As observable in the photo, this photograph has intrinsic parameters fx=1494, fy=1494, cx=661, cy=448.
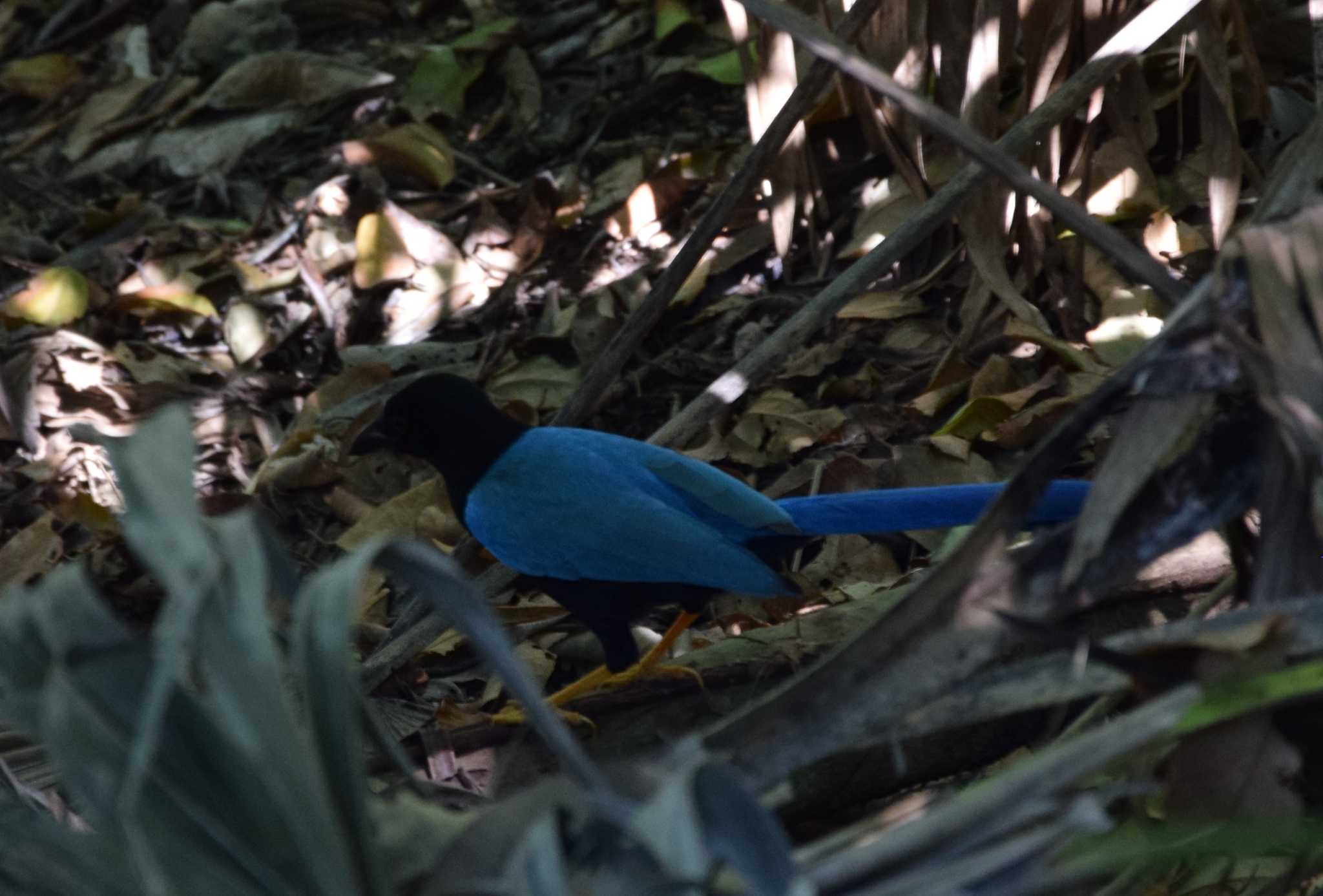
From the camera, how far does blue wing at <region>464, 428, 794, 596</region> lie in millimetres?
3166

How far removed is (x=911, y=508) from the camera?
2881 mm

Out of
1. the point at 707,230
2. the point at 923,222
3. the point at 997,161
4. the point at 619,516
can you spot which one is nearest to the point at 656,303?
the point at 707,230

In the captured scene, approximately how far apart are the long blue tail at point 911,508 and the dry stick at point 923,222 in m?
0.41

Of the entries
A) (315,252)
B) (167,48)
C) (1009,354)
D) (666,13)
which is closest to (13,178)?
(167,48)

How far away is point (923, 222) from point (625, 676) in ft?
3.84

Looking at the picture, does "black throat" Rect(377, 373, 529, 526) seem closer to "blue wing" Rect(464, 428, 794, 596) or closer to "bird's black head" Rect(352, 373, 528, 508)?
"bird's black head" Rect(352, 373, 528, 508)

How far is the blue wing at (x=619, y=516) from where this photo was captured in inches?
125

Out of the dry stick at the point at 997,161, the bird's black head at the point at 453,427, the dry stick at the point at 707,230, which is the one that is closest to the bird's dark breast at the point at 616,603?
the bird's black head at the point at 453,427

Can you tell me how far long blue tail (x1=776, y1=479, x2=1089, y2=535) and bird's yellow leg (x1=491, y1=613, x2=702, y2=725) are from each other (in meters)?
0.46

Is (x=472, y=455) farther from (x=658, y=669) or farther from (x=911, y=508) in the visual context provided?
(x=911, y=508)

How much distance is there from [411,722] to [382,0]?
13.9ft

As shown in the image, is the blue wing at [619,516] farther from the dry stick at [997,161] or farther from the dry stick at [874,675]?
the dry stick at [874,675]

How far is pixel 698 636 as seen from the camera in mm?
3613

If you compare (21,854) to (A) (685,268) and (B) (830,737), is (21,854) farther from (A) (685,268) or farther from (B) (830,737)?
(A) (685,268)
